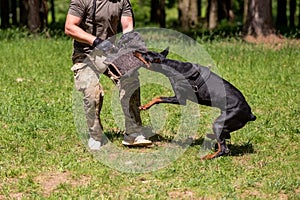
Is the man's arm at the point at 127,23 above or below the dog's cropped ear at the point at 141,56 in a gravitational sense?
above

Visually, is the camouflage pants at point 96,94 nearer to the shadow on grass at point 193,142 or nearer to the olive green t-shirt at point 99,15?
the olive green t-shirt at point 99,15

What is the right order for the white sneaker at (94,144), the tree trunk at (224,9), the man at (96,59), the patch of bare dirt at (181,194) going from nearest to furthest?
the patch of bare dirt at (181,194) → the man at (96,59) → the white sneaker at (94,144) → the tree trunk at (224,9)

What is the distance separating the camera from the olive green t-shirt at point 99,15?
746 centimetres

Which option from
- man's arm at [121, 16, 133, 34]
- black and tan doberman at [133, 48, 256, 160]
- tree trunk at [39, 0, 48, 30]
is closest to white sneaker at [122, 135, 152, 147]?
black and tan doberman at [133, 48, 256, 160]

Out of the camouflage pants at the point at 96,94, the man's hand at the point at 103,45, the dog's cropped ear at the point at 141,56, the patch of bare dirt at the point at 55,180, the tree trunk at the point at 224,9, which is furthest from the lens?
the tree trunk at the point at 224,9

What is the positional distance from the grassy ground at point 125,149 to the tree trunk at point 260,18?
5833 mm

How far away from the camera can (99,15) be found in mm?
7551

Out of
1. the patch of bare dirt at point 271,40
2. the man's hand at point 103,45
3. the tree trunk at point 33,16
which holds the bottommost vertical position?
the patch of bare dirt at point 271,40

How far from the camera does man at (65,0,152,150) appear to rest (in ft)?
24.5

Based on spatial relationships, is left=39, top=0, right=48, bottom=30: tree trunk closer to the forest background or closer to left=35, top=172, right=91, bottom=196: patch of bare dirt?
the forest background

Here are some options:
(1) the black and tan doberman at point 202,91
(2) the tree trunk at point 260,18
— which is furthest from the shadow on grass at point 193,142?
(2) the tree trunk at point 260,18

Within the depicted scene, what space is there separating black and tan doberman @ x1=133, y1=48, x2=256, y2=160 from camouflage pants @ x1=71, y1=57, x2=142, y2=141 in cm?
54

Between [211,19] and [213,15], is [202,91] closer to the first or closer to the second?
[211,19]

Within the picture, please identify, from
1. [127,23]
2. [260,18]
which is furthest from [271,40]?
[127,23]
